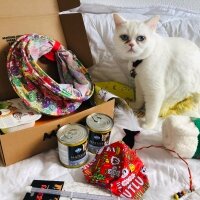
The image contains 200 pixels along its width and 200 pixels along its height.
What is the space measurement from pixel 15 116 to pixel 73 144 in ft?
0.72

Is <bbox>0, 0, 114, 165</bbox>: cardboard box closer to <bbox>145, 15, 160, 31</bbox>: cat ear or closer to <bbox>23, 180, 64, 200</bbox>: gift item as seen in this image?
<bbox>23, 180, 64, 200</bbox>: gift item

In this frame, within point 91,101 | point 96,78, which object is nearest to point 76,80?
point 91,101

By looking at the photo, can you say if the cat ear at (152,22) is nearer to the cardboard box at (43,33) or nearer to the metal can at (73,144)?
the cardboard box at (43,33)

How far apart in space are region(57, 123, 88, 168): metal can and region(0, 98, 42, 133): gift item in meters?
0.11

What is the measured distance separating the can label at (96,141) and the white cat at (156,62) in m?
0.23

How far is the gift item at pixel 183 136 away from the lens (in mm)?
768

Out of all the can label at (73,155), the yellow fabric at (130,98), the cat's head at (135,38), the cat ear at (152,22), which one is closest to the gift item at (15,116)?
the can label at (73,155)

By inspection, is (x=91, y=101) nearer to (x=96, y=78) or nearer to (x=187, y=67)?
(x=96, y=78)

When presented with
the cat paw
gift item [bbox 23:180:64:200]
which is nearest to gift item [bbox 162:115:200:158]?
the cat paw

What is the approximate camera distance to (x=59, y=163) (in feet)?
2.57

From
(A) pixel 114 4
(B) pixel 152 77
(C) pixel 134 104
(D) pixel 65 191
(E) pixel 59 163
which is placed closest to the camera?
(D) pixel 65 191

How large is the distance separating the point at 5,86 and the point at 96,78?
16.5 inches

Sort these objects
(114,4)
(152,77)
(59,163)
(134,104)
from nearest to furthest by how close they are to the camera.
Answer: (59,163) → (152,77) → (134,104) → (114,4)

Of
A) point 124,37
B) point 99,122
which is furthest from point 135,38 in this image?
point 99,122
